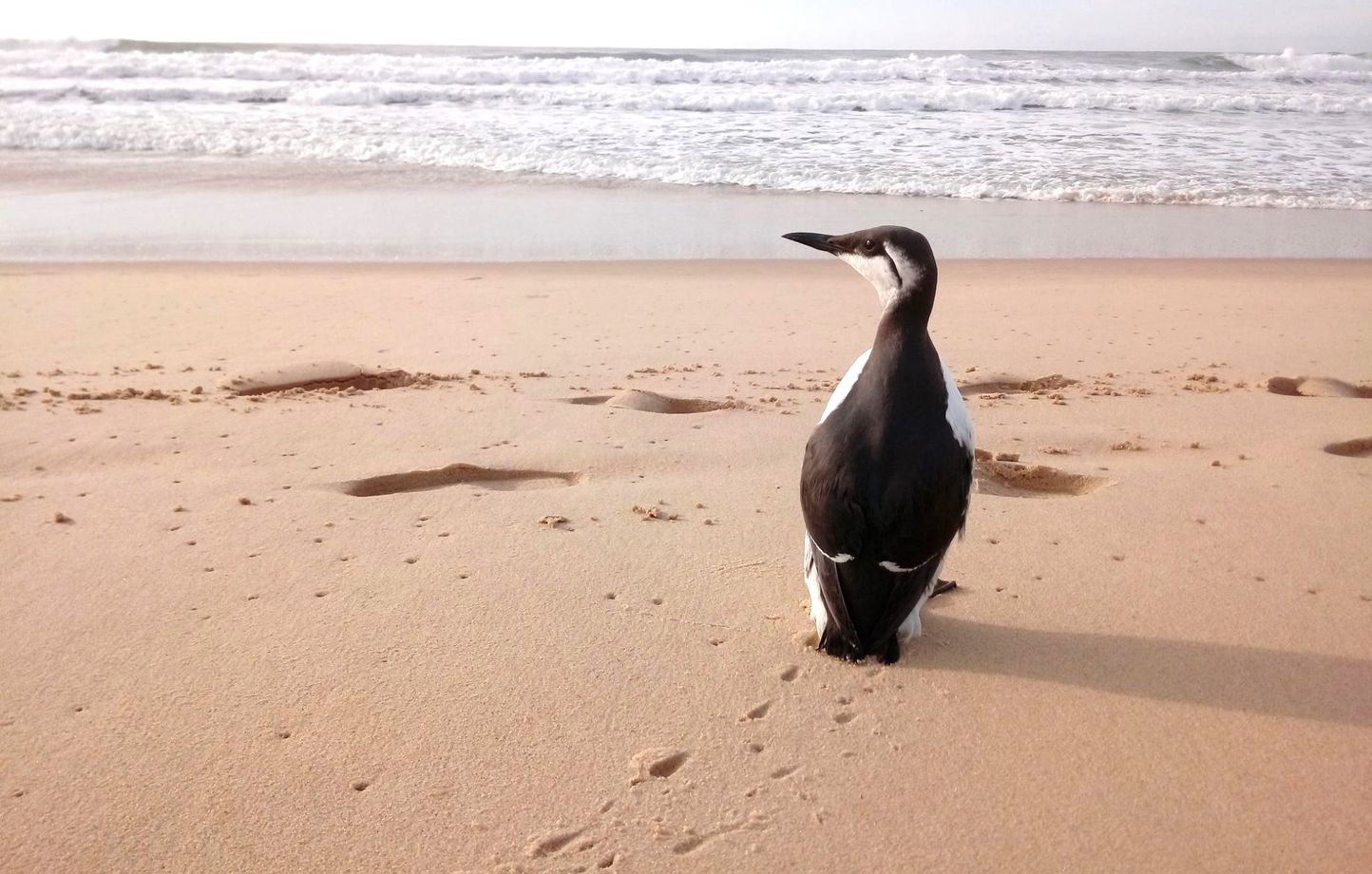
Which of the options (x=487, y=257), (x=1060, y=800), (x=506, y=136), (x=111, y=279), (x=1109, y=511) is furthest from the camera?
(x=506, y=136)

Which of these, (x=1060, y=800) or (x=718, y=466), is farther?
(x=718, y=466)

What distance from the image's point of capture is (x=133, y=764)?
251cm

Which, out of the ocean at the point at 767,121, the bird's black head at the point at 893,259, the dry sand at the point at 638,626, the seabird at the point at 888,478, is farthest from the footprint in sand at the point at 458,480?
the ocean at the point at 767,121

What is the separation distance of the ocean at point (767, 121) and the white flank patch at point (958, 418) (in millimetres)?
9850

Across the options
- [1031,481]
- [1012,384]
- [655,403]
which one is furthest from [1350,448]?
[655,403]

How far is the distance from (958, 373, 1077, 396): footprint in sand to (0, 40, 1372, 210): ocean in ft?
22.9

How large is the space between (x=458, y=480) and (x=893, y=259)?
2.13m

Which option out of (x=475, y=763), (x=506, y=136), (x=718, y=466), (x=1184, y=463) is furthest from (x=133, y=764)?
(x=506, y=136)

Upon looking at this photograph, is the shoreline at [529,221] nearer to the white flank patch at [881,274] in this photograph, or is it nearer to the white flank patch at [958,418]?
the white flank patch at [881,274]

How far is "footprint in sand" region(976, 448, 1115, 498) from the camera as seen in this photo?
13.8 ft

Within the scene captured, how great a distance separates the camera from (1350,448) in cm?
455

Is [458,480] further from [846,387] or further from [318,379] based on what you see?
[846,387]

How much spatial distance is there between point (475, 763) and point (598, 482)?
182 centimetres

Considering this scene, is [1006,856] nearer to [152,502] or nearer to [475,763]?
[475,763]
